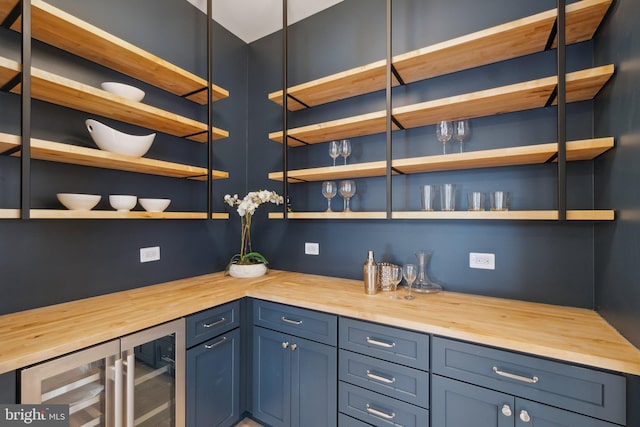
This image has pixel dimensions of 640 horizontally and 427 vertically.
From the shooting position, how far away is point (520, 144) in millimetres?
1580

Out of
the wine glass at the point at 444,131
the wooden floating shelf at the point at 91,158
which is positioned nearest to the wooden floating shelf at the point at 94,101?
the wooden floating shelf at the point at 91,158

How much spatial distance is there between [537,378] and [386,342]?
569mm

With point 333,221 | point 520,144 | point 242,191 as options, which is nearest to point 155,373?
point 333,221

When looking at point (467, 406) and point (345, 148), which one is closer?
point (467, 406)

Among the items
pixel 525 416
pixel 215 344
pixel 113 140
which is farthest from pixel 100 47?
pixel 525 416

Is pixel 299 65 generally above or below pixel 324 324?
above

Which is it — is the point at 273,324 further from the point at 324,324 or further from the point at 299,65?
the point at 299,65

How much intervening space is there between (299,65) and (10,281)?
2.32 m

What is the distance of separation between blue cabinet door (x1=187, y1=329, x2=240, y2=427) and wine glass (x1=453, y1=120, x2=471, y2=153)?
1778mm

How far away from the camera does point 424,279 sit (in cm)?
178

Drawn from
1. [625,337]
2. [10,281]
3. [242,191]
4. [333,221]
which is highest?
[242,191]

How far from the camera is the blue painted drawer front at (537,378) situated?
937 millimetres
